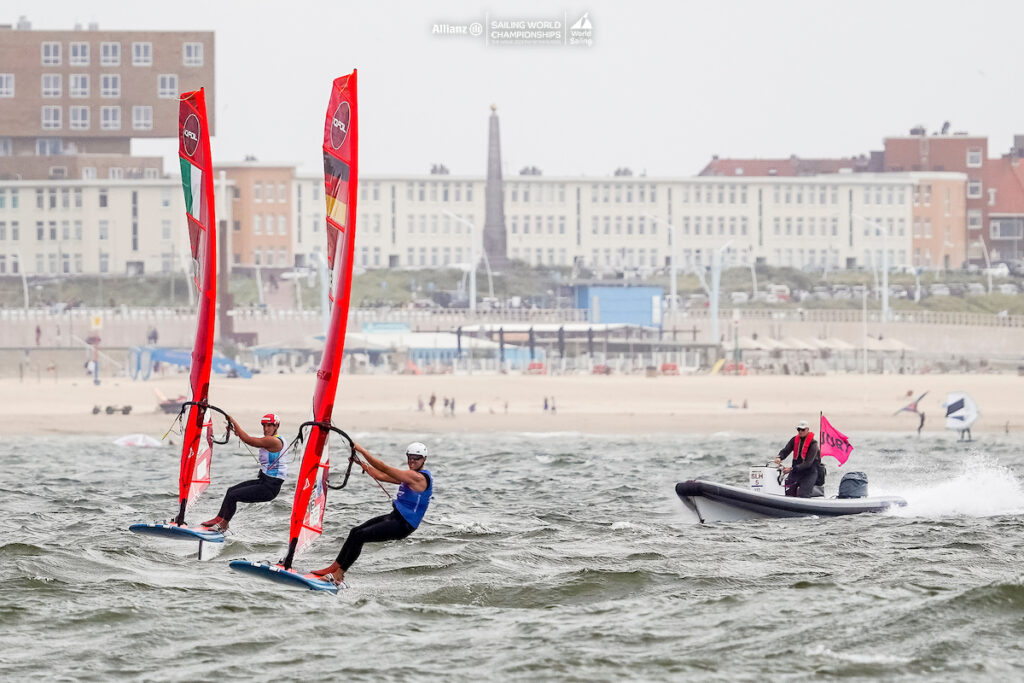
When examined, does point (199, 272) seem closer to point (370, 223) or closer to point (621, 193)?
point (370, 223)

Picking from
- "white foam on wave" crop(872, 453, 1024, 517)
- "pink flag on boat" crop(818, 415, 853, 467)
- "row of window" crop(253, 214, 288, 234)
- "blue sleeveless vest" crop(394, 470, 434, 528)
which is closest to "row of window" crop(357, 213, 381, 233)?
"row of window" crop(253, 214, 288, 234)

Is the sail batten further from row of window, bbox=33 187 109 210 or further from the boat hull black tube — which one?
row of window, bbox=33 187 109 210

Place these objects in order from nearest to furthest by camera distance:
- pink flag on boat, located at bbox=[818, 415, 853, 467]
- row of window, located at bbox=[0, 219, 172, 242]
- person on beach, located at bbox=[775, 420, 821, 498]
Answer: person on beach, located at bbox=[775, 420, 821, 498] → pink flag on boat, located at bbox=[818, 415, 853, 467] → row of window, located at bbox=[0, 219, 172, 242]

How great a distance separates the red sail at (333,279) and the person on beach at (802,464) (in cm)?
954

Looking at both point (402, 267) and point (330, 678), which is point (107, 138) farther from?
point (330, 678)

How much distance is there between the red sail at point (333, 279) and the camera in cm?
1454

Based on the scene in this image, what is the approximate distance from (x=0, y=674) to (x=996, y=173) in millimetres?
137249

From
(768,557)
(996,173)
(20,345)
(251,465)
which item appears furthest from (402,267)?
(768,557)

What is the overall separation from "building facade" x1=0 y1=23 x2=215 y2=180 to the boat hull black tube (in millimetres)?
99481

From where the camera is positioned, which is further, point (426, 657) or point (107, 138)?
point (107, 138)

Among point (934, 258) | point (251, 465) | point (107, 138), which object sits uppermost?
point (107, 138)

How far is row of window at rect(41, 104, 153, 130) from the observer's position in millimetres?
121000

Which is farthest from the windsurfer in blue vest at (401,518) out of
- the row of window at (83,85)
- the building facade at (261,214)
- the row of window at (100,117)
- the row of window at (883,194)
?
the row of window at (883,194)

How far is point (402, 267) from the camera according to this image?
418ft
